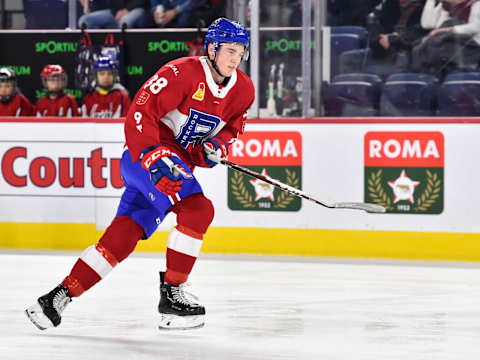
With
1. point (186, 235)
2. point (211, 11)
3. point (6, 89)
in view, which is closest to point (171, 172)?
point (186, 235)

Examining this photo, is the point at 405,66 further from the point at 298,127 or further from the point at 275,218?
the point at 275,218

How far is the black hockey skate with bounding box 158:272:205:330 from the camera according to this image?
3834mm

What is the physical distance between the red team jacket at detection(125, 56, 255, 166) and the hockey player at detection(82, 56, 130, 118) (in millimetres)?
2474

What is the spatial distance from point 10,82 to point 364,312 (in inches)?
133

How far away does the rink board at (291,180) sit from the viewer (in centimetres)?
571

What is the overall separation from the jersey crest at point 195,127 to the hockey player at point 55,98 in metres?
2.84

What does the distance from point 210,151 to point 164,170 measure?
0.32m

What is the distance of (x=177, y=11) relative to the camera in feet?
24.5

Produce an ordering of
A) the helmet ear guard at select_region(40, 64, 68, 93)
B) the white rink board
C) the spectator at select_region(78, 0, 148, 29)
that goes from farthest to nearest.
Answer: the spectator at select_region(78, 0, 148, 29)
the helmet ear guard at select_region(40, 64, 68, 93)
the white rink board

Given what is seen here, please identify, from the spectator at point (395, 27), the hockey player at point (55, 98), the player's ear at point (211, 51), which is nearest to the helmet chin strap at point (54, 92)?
the hockey player at point (55, 98)

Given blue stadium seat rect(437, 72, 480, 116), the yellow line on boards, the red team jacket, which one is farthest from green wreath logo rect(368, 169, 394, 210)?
the red team jacket

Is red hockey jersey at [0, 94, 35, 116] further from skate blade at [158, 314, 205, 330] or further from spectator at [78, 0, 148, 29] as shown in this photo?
skate blade at [158, 314, 205, 330]

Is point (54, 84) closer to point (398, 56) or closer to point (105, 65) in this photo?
point (105, 65)

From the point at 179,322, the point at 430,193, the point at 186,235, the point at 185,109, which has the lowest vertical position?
the point at 179,322
